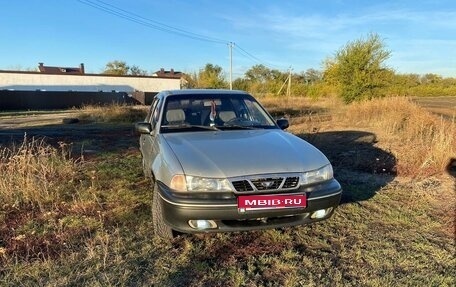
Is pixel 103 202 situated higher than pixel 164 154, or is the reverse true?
pixel 164 154

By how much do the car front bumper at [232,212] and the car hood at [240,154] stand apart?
232mm

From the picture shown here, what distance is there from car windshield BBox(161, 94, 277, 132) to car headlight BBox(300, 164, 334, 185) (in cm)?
129

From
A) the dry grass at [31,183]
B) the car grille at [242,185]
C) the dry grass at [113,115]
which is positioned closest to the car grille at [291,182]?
the car grille at [242,185]

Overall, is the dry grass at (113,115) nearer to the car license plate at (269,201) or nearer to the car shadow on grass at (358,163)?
the car shadow on grass at (358,163)

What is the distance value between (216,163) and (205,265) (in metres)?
0.90

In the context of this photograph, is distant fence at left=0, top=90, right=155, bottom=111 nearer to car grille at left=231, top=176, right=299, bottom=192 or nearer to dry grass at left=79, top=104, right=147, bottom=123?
dry grass at left=79, top=104, right=147, bottom=123

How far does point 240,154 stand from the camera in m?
3.45

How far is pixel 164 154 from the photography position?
365 cm

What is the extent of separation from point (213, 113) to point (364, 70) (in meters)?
20.7

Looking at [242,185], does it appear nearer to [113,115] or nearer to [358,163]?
[358,163]

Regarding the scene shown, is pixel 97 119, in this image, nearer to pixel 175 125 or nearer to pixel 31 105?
pixel 175 125

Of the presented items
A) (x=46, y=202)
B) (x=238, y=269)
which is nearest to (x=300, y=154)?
(x=238, y=269)

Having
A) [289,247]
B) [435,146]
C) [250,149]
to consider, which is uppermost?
[250,149]

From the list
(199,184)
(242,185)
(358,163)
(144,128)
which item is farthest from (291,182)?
(358,163)
